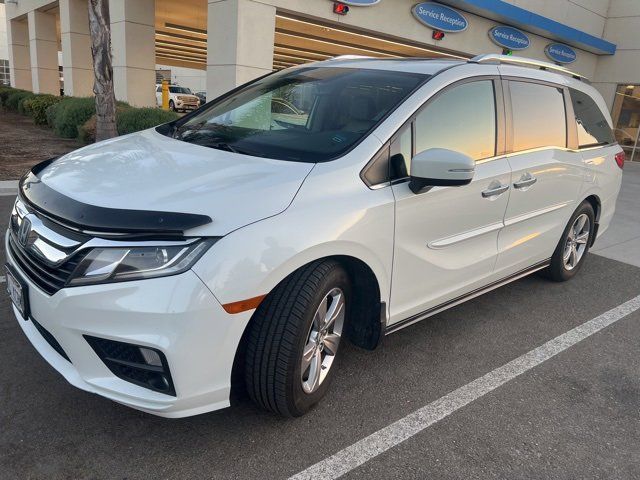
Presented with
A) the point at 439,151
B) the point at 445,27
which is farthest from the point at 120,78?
the point at 439,151

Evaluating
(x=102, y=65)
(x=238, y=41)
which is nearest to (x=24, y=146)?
(x=102, y=65)

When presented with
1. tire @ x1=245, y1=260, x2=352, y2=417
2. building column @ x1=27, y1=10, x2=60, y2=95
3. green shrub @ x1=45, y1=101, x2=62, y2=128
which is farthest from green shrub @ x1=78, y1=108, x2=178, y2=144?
building column @ x1=27, y1=10, x2=60, y2=95

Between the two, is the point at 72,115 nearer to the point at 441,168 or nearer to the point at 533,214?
the point at 533,214

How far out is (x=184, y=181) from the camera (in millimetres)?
2373

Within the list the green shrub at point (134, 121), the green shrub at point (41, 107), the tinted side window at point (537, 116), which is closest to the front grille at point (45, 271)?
the tinted side window at point (537, 116)

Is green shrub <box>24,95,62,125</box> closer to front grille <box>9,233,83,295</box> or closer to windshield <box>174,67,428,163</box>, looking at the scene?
windshield <box>174,67,428,163</box>

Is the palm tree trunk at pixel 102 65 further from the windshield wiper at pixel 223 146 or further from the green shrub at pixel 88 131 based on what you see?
the windshield wiper at pixel 223 146

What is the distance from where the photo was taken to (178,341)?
204 centimetres

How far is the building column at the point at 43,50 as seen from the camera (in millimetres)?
20344

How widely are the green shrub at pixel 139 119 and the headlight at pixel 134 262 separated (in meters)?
8.55

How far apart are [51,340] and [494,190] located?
260cm

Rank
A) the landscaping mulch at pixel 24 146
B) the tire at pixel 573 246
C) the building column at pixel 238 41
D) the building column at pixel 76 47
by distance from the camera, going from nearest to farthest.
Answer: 1. the tire at pixel 573 246
2. the landscaping mulch at pixel 24 146
3. the building column at pixel 238 41
4. the building column at pixel 76 47

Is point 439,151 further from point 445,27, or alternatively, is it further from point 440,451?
point 445,27

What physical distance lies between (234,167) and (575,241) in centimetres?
358
